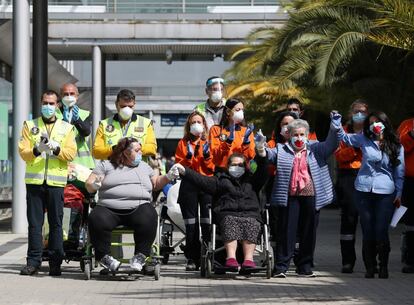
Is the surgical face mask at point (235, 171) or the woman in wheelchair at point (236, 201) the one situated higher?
the surgical face mask at point (235, 171)

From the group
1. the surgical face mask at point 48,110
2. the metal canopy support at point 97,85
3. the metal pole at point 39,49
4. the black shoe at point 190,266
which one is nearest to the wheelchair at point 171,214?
the black shoe at point 190,266

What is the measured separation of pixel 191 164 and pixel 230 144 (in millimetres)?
511

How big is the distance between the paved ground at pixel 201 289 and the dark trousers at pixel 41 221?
0.24m

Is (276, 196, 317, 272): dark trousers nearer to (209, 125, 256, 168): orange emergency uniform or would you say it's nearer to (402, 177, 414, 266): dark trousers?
(209, 125, 256, 168): orange emergency uniform

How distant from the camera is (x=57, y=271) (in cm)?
1201

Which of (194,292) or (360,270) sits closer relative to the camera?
(194,292)

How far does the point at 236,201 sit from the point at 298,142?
0.93 metres

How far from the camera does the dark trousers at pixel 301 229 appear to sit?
11945mm

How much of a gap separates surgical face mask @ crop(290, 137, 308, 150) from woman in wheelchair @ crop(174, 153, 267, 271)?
407 mm

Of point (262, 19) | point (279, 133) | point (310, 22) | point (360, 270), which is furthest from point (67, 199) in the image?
point (262, 19)

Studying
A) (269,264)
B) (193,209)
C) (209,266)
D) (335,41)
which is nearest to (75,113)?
(193,209)

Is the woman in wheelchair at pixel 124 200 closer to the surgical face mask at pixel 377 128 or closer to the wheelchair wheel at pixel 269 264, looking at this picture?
the wheelchair wheel at pixel 269 264

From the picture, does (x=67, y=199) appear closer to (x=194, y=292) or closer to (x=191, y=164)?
(x=191, y=164)

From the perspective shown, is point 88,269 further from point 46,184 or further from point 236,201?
point 236,201
